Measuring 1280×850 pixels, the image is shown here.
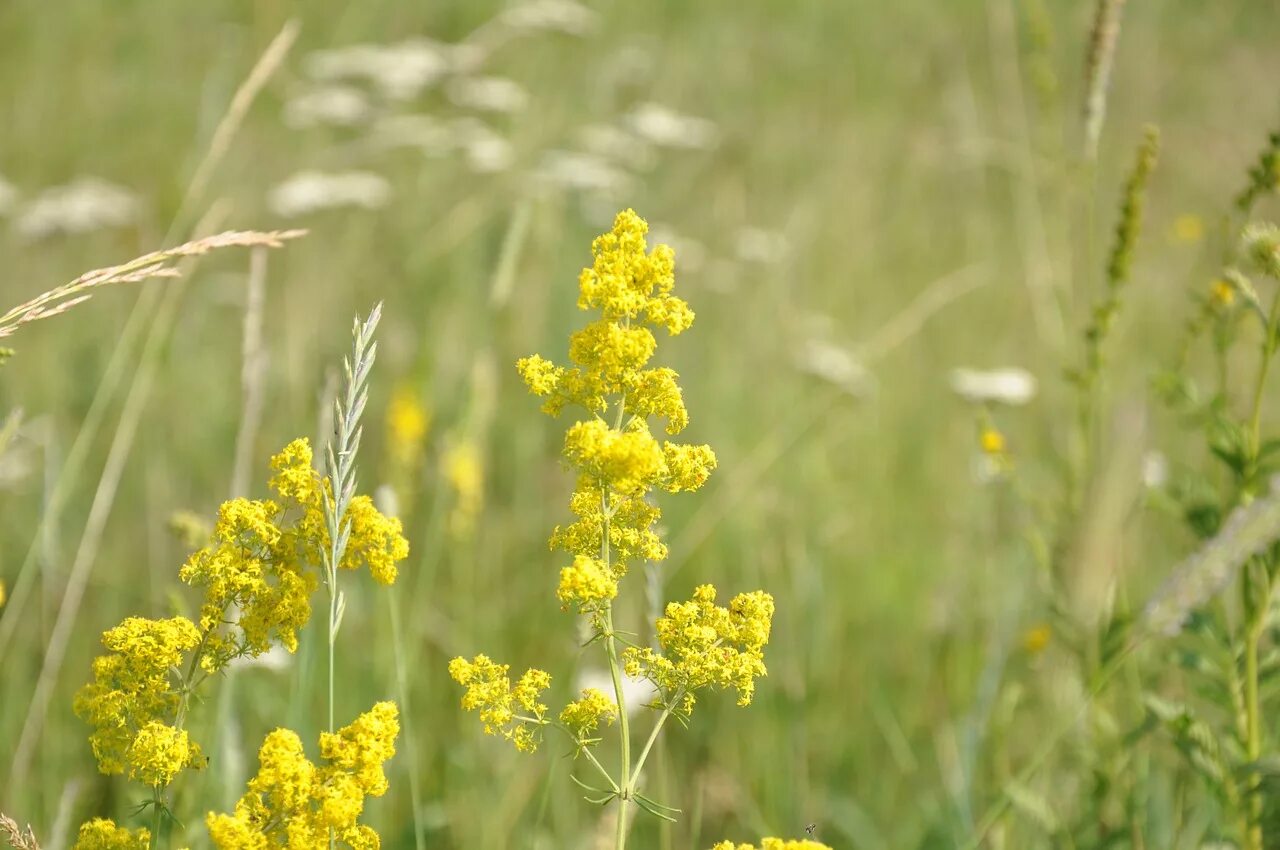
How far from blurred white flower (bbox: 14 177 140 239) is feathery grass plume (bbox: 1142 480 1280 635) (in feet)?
17.2

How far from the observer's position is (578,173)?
546 cm

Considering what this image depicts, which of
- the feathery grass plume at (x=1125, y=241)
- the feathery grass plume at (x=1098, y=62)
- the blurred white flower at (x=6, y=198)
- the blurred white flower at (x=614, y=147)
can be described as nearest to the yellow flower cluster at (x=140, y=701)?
the feathery grass plume at (x=1125, y=241)

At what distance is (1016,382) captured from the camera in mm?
3758

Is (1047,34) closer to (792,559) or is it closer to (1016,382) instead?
(1016,382)

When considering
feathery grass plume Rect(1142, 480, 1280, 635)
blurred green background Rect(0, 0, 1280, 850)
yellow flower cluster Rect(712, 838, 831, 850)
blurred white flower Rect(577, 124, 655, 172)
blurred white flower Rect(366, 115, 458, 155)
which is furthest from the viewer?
blurred white flower Rect(577, 124, 655, 172)

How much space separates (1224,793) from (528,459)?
122 inches

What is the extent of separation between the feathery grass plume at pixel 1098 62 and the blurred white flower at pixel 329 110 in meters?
4.39

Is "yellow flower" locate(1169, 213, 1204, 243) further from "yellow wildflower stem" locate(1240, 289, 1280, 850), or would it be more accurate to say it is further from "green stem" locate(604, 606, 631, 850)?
"green stem" locate(604, 606, 631, 850)

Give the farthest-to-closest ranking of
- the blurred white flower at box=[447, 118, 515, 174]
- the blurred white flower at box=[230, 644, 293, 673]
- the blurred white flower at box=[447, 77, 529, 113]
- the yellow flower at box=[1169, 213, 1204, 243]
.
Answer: the blurred white flower at box=[447, 77, 529, 113] < the blurred white flower at box=[447, 118, 515, 174] < the yellow flower at box=[1169, 213, 1204, 243] < the blurred white flower at box=[230, 644, 293, 673]

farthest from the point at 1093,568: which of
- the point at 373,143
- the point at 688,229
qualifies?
the point at 688,229

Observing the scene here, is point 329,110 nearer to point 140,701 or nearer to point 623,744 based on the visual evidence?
point 140,701

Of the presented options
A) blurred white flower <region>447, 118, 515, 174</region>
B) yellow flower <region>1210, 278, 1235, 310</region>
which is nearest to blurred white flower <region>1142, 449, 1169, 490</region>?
yellow flower <region>1210, 278, 1235, 310</region>

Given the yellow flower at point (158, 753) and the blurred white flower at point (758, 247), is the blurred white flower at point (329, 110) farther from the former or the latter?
the yellow flower at point (158, 753)

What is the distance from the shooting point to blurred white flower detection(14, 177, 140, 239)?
540 cm
